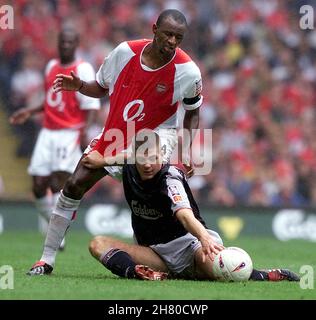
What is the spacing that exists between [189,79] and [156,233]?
1.51 m

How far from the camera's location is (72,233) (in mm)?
15648

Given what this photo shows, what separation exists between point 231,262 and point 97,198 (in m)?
8.58

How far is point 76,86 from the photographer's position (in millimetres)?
8688

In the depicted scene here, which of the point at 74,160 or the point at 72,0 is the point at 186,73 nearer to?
the point at 74,160

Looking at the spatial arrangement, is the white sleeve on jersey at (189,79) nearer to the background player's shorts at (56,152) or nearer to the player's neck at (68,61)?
the player's neck at (68,61)

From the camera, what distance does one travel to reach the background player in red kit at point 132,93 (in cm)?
838

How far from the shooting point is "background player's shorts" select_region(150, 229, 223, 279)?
7992 mm

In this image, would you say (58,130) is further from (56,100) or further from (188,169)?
(188,169)

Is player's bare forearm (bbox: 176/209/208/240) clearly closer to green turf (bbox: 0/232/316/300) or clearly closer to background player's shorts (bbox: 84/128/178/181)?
green turf (bbox: 0/232/316/300)

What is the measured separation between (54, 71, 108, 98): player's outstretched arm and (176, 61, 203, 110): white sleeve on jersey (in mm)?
762

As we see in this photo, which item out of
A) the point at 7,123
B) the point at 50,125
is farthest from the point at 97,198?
the point at 50,125

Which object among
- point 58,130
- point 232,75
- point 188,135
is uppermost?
point 232,75

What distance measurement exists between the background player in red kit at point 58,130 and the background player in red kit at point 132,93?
392 centimetres

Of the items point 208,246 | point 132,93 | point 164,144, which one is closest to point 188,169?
point 164,144
